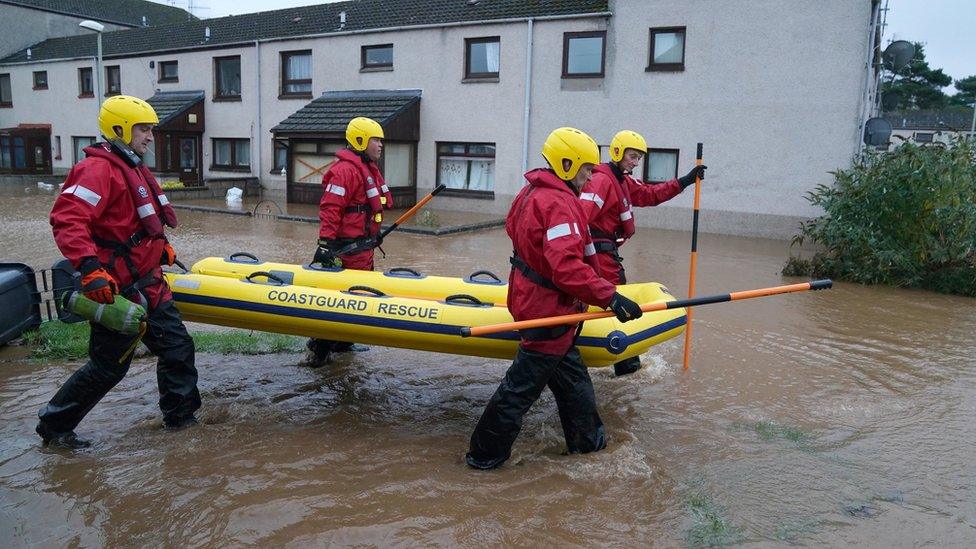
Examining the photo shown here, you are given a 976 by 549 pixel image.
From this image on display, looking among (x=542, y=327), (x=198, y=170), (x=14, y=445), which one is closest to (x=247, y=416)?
(x=14, y=445)

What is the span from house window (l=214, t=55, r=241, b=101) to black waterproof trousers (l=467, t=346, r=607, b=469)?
67.5 ft

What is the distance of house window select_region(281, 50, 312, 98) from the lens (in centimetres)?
2073

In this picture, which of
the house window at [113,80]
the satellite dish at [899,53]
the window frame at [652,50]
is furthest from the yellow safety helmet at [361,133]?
the house window at [113,80]

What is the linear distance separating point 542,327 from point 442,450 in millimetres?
1074

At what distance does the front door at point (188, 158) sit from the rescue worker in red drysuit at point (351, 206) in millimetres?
18886

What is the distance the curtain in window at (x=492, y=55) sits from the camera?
17531mm

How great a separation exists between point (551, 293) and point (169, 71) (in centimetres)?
2406

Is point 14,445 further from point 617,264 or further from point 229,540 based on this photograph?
point 617,264

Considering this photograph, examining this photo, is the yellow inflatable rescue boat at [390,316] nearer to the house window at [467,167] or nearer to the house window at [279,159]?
the house window at [467,167]

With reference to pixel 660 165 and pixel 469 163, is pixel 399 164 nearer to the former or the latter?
pixel 469 163

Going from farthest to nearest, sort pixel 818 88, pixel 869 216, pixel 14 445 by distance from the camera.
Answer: pixel 818 88 → pixel 869 216 → pixel 14 445

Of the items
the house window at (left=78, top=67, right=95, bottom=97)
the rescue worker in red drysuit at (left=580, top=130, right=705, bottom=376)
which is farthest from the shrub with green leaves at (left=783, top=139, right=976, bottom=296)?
the house window at (left=78, top=67, right=95, bottom=97)

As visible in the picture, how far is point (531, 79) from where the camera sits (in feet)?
55.3

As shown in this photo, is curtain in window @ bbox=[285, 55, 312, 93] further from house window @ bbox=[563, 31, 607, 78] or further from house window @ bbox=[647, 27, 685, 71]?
house window @ bbox=[647, 27, 685, 71]
